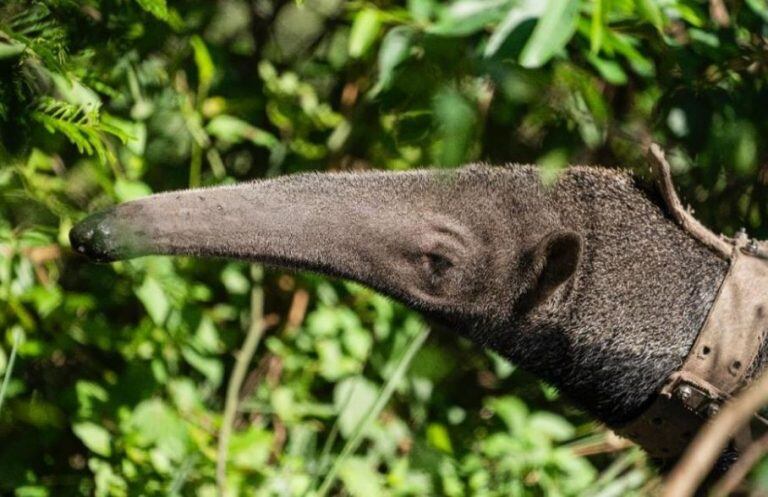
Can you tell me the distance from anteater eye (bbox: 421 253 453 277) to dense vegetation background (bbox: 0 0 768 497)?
1.13 feet

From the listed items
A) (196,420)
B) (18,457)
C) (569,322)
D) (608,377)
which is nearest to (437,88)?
(569,322)

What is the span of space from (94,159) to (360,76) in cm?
150

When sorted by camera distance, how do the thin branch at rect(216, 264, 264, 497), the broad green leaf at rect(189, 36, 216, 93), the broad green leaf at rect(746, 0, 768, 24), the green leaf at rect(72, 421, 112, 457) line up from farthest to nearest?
1. the thin branch at rect(216, 264, 264, 497)
2. the broad green leaf at rect(189, 36, 216, 93)
3. the green leaf at rect(72, 421, 112, 457)
4. the broad green leaf at rect(746, 0, 768, 24)

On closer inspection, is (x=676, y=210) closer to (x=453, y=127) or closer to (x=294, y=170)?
(x=453, y=127)

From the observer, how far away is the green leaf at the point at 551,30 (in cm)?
281

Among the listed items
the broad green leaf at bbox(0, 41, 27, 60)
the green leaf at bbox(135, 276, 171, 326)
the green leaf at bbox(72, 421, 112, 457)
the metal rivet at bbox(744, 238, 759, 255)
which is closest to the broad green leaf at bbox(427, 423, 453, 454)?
the green leaf at bbox(135, 276, 171, 326)

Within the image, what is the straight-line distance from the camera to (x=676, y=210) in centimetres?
334

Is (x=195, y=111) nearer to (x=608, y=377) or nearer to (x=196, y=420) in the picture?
(x=196, y=420)

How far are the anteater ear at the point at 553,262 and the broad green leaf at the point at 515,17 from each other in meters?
0.57

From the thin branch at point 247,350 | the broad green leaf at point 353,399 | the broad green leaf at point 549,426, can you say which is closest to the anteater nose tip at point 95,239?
the thin branch at point 247,350

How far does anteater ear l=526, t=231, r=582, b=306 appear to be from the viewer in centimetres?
313

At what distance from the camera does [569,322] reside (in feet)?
10.8

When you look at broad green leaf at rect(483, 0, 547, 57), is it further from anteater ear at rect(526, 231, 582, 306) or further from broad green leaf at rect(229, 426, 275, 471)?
broad green leaf at rect(229, 426, 275, 471)

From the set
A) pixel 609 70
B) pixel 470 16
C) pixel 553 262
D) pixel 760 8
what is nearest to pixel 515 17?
pixel 470 16
